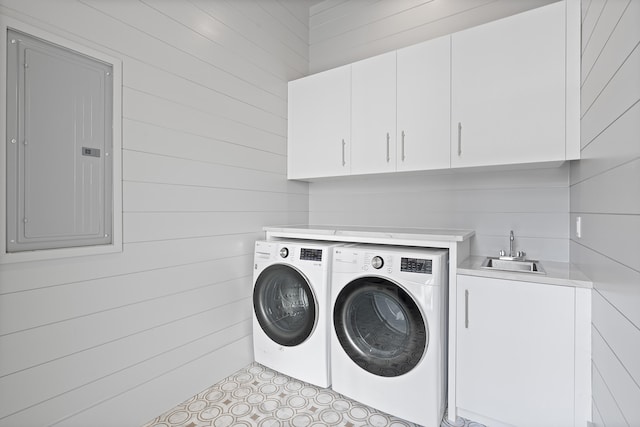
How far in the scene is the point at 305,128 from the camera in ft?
8.25

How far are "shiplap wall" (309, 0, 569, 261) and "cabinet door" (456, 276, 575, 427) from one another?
648 mm

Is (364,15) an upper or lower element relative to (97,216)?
upper

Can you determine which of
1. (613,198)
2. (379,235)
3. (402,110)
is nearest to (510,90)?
(402,110)

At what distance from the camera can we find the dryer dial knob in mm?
1707

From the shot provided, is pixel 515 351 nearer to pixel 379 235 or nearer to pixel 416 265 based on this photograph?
pixel 416 265

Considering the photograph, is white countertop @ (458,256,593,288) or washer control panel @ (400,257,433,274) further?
washer control panel @ (400,257,433,274)

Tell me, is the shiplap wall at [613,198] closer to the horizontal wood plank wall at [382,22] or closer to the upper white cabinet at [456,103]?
the upper white cabinet at [456,103]

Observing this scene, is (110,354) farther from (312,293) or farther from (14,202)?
(312,293)

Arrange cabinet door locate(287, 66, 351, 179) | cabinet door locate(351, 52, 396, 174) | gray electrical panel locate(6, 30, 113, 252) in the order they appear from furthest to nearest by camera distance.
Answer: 1. cabinet door locate(287, 66, 351, 179)
2. cabinet door locate(351, 52, 396, 174)
3. gray electrical panel locate(6, 30, 113, 252)

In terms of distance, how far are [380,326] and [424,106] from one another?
1.34 m

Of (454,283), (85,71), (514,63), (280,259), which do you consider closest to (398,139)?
(514,63)

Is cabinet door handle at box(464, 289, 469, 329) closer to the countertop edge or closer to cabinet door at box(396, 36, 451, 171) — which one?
the countertop edge

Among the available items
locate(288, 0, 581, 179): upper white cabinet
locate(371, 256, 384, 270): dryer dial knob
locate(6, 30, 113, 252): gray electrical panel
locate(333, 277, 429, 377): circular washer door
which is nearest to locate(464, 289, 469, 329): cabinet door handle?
locate(333, 277, 429, 377): circular washer door

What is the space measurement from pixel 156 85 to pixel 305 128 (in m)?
1.11
